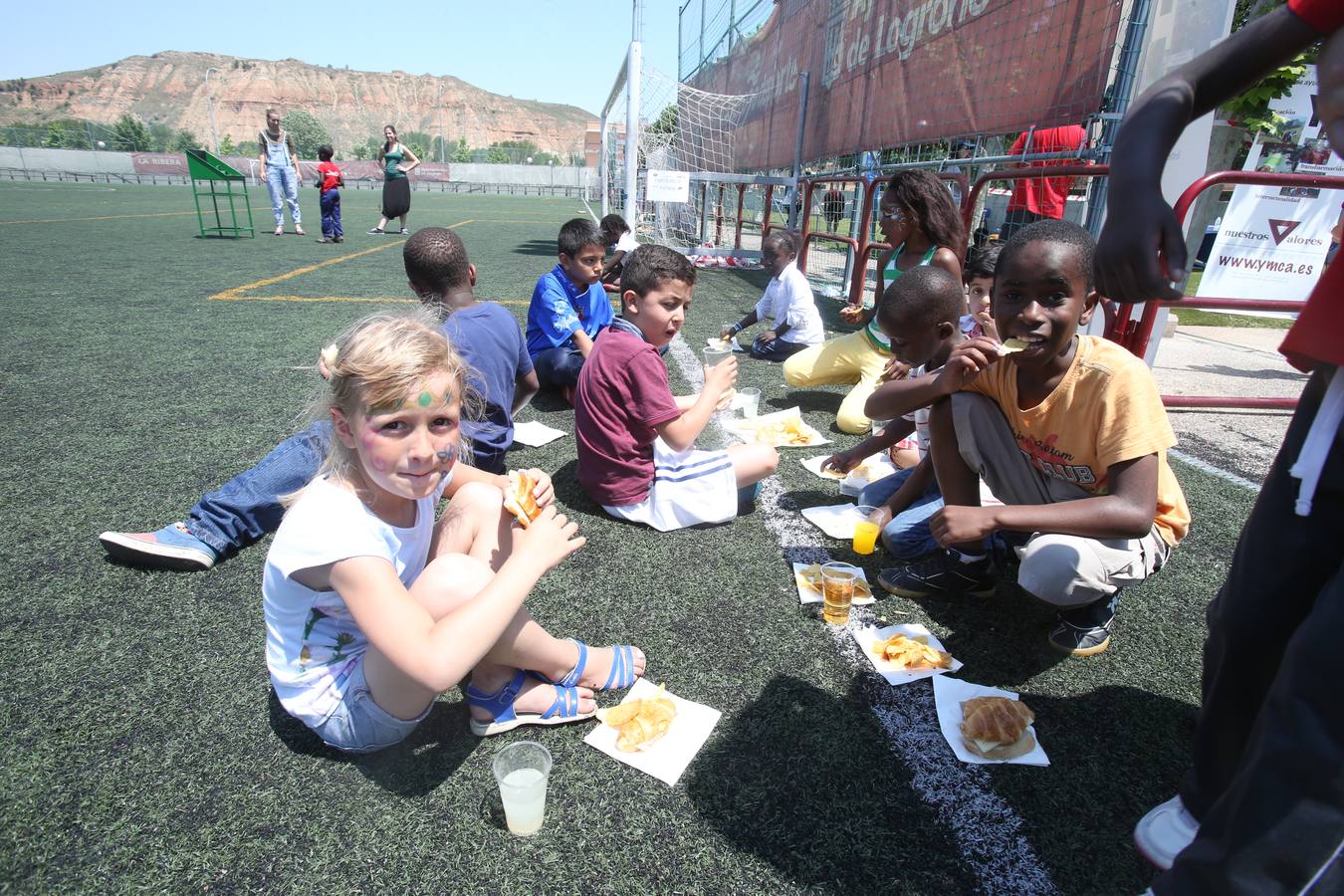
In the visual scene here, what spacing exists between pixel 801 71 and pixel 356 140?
133 meters

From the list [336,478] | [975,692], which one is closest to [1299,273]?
[975,692]

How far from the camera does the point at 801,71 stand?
35.4 feet

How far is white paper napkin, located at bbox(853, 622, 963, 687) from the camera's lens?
216 centimetres

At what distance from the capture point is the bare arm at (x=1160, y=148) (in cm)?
111

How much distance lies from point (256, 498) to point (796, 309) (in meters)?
4.50

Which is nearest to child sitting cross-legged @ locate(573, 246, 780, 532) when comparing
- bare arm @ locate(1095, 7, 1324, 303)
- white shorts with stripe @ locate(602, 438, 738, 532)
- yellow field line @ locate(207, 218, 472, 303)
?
white shorts with stripe @ locate(602, 438, 738, 532)

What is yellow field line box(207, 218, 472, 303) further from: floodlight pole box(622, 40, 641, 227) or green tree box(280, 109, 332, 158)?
green tree box(280, 109, 332, 158)

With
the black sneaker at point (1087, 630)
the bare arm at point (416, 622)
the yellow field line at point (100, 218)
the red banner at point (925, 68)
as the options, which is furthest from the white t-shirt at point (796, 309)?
the yellow field line at point (100, 218)

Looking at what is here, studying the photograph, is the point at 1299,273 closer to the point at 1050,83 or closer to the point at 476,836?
the point at 1050,83

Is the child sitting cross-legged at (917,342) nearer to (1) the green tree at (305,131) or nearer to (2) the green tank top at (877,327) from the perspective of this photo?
(2) the green tank top at (877,327)

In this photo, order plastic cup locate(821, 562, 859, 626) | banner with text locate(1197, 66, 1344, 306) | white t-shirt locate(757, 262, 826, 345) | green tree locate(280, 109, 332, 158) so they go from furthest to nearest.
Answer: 1. green tree locate(280, 109, 332, 158)
2. banner with text locate(1197, 66, 1344, 306)
3. white t-shirt locate(757, 262, 826, 345)
4. plastic cup locate(821, 562, 859, 626)

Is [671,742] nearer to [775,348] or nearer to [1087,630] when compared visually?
[1087,630]

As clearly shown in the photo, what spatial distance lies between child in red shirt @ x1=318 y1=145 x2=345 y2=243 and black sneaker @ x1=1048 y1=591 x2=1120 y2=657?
13548 millimetres

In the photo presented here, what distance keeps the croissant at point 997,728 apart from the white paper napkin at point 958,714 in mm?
16
